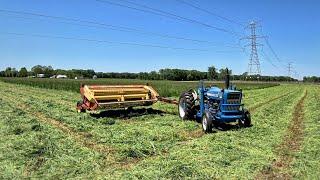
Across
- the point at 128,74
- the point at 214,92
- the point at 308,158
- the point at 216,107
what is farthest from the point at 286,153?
the point at 128,74

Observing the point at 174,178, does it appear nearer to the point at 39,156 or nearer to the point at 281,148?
the point at 39,156

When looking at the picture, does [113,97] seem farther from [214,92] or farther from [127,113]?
[214,92]

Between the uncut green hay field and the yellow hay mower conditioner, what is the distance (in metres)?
0.61

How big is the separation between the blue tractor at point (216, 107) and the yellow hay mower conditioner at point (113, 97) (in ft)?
8.85

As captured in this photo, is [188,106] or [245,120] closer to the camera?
[245,120]

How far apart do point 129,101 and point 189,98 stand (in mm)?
2687

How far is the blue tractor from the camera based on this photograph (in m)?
14.3

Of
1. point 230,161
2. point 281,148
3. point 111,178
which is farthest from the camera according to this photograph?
point 281,148

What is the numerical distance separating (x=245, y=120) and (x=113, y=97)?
18.2 ft

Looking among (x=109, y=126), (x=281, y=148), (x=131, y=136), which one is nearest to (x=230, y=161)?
(x=281, y=148)

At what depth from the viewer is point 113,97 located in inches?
703

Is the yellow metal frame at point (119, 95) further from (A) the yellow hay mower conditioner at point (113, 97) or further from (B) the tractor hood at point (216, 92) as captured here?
(B) the tractor hood at point (216, 92)

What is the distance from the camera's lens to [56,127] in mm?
14477

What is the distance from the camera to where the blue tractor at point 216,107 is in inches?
563
